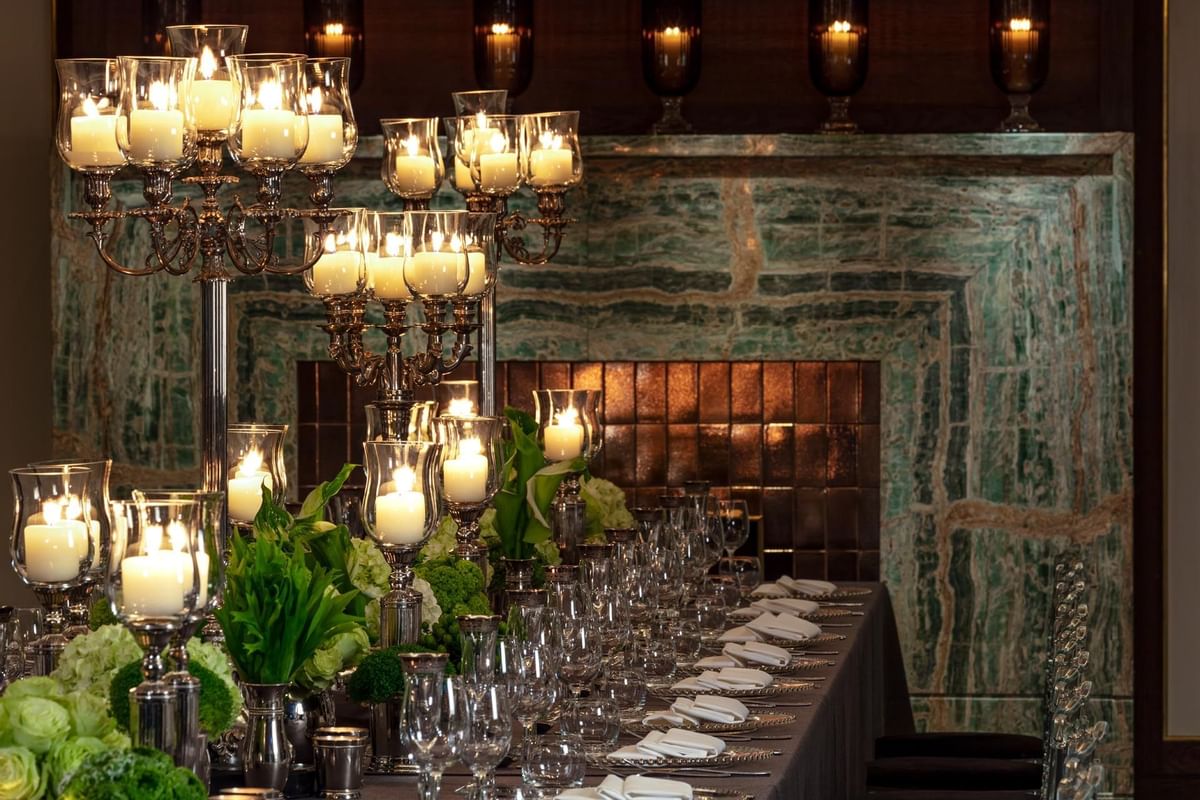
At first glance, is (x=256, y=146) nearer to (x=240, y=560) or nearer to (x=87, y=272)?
(x=240, y=560)

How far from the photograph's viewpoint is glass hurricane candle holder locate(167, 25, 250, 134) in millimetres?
3383

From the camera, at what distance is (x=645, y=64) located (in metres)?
6.44

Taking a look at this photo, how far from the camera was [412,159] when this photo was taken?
4.41 metres

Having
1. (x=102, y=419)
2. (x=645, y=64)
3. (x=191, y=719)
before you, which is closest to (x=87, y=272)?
(x=102, y=419)

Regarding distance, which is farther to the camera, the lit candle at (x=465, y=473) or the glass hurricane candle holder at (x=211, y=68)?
the lit candle at (x=465, y=473)

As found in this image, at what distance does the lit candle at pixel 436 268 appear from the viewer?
3.92 meters

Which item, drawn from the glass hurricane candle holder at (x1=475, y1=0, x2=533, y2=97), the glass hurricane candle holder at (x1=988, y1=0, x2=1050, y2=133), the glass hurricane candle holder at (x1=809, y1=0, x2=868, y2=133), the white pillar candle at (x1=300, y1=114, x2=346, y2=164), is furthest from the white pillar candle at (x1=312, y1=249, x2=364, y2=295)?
the glass hurricane candle holder at (x1=988, y1=0, x2=1050, y2=133)

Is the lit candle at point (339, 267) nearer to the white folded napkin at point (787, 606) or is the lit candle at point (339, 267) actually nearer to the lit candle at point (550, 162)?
the lit candle at point (550, 162)

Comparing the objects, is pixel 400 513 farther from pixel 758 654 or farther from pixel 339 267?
pixel 758 654

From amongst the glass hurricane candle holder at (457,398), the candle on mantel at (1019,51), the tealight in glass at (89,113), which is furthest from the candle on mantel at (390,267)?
the candle on mantel at (1019,51)

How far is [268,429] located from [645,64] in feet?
10.2

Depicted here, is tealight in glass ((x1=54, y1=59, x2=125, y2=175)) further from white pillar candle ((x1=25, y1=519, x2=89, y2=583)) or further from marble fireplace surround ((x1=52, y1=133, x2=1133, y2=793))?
marble fireplace surround ((x1=52, y1=133, x2=1133, y2=793))

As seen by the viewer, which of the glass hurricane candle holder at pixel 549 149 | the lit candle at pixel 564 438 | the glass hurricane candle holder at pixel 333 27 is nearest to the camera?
the glass hurricane candle holder at pixel 549 149

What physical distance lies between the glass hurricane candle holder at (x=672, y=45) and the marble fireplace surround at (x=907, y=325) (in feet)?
0.79
